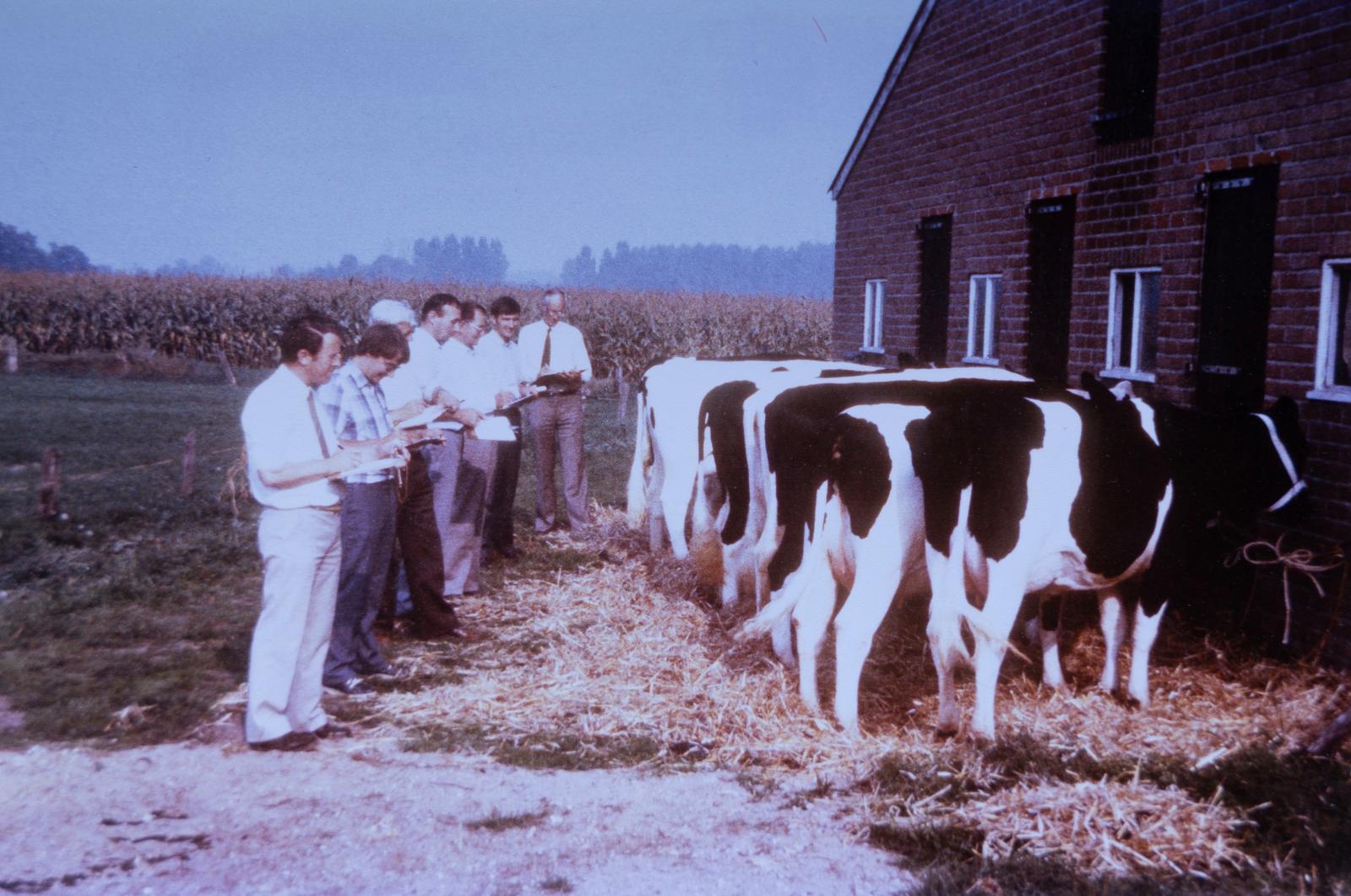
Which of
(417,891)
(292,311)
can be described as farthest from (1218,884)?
(292,311)

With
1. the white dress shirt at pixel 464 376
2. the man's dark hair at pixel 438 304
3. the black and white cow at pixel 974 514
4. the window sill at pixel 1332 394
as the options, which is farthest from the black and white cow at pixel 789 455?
the man's dark hair at pixel 438 304

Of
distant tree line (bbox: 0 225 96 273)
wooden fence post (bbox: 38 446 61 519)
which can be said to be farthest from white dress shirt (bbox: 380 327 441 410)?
distant tree line (bbox: 0 225 96 273)

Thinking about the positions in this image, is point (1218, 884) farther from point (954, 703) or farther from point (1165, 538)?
point (1165, 538)

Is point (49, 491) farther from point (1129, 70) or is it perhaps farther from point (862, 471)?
point (1129, 70)

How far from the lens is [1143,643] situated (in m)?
6.32

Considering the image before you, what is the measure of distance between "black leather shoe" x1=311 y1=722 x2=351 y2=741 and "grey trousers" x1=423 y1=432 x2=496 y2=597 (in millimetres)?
2369

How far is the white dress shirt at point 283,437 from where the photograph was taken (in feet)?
16.8

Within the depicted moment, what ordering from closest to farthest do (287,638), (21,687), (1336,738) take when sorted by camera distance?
(1336,738)
(287,638)
(21,687)

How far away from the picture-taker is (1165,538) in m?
6.35

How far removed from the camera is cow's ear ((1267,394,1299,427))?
6.78 m

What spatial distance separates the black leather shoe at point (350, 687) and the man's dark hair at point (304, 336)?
2.07 meters

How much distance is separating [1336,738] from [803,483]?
3.02 m

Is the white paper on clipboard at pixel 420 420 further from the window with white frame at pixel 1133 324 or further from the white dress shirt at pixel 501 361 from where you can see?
the window with white frame at pixel 1133 324

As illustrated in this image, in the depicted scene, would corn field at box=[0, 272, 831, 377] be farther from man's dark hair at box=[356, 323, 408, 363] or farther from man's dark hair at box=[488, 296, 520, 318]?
man's dark hair at box=[356, 323, 408, 363]
